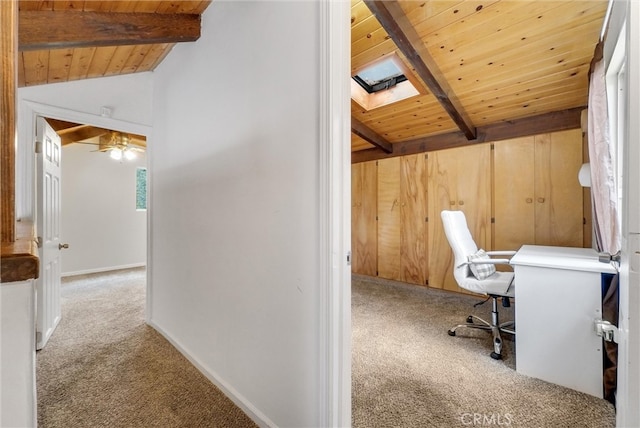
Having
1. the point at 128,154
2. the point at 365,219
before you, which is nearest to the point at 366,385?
the point at 365,219

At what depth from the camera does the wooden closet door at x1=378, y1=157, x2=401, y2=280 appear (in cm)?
396

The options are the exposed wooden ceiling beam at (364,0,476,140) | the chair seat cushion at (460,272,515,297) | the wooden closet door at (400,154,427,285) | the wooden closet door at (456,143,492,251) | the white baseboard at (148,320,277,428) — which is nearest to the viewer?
the white baseboard at (148,320,277,428)

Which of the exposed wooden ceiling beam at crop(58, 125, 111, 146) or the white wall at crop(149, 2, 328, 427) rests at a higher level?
the exposed wooden ceiling beam at crop(58, 125, 111, 146)

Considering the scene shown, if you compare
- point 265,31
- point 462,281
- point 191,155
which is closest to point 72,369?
point 191,155

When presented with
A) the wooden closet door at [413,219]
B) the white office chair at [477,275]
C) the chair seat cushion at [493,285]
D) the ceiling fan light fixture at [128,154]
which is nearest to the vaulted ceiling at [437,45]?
the wooden closet door at [413,219]

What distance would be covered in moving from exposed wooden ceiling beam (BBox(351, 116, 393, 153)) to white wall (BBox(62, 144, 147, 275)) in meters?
4.50

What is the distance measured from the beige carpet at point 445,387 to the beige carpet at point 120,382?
797 millimetres

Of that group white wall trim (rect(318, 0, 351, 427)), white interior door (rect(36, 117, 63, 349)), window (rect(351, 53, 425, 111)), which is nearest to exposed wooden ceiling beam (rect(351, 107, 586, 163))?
window (rect(351, 53, 425, 111))

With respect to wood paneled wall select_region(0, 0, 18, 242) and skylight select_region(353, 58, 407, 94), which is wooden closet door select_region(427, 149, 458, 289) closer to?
skylight select_region(353, 58, 407, 94)

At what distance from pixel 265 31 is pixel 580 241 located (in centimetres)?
351

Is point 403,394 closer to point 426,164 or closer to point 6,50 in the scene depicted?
point 6,50

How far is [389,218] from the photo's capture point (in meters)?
4.05

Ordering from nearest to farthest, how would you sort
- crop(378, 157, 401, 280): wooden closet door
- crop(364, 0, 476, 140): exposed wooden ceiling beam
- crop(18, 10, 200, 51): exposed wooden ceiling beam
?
crop(18, 10, 200, 51): exposed wooden ceiling beam
crop(364, 0, 476, 140): exposed wooden ceiling beam
crop(378, 157, 401, 280): wooden closet door

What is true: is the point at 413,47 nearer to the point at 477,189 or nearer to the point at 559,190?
the point at 477,189
